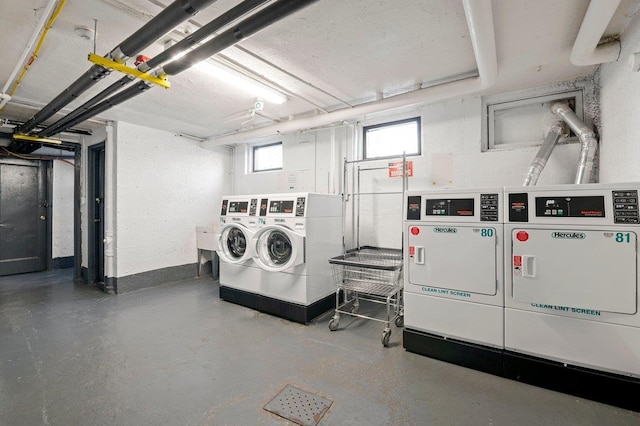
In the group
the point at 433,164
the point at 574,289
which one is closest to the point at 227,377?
the point at 574,289

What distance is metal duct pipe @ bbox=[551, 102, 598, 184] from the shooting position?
2.45 metres

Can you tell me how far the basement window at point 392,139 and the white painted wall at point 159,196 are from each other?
304 cm

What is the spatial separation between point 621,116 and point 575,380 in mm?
1977

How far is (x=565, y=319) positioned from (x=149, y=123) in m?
5.28

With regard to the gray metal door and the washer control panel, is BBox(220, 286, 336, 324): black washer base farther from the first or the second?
the gray metal door

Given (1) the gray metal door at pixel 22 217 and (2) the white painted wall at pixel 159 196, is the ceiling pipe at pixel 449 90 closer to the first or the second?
(2) the white painted wall at pixel 159 196

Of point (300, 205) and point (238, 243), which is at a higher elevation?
point (300, 205)

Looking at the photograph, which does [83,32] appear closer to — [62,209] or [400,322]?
[400,322]

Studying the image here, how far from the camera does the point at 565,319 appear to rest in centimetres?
182

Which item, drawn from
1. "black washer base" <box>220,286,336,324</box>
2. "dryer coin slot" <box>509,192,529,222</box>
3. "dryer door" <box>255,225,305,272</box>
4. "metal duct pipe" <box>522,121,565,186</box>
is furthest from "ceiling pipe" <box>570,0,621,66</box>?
"black washer base" <box>220,286,336,324</box>

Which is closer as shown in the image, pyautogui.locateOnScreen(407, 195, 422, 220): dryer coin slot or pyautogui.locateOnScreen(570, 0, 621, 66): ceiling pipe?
pyautogui.locateOnScreen(570, 0, 621, 66): ceiling pipe

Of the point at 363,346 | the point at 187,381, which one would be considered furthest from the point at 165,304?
the point at 363,346

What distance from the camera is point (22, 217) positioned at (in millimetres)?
5117

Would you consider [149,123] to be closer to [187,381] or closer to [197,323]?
[197,323]
